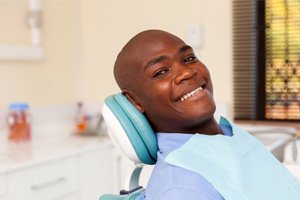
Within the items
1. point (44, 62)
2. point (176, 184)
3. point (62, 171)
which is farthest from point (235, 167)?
point (44, 62)

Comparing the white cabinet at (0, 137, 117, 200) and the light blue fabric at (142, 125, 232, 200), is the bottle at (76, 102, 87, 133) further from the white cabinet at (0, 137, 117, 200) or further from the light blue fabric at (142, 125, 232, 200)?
the light blue fabric at (142, 125, 232, 200)

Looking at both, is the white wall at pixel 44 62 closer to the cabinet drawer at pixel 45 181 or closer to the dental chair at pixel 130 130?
the cabinet drawer at pixel 45 181

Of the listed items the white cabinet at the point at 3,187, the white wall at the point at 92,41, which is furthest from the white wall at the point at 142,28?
the white cabinet at the point at 3,187

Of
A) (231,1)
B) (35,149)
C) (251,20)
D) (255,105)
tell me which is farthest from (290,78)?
(35,149)

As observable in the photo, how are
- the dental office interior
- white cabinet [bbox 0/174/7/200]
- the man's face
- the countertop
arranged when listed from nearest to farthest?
the man's face, white cabinet [bbox 0/174/7/200], the countertop, the dental office interior

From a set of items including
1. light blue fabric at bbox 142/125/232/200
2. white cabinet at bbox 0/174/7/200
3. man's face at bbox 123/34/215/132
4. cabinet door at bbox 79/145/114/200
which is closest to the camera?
light blue fabric at bbox 142/125/232/200

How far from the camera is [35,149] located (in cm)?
207

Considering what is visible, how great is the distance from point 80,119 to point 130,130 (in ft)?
5.85

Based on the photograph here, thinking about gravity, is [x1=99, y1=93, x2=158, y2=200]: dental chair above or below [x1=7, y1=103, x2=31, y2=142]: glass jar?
above

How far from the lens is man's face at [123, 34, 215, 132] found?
931 mm

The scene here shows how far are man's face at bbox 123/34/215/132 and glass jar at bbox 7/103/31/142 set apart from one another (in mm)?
1427

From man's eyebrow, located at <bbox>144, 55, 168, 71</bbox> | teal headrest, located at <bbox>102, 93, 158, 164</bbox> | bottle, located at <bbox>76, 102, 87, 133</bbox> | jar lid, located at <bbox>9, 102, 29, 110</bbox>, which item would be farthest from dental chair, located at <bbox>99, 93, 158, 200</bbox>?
bottle, located at <bbox>76, 102, 87, 133</bbox>

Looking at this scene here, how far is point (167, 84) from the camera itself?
934 mm

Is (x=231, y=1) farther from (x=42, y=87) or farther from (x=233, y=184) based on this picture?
(x=233, y=184)
